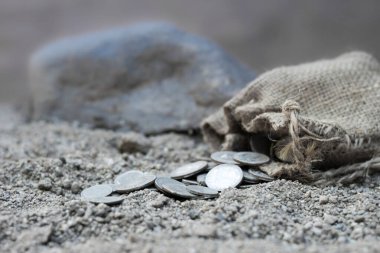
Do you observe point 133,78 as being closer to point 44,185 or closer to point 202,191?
point 44,185

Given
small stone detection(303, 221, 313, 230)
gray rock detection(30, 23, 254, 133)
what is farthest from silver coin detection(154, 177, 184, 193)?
gray rock detection(30, 23, 254, 133)

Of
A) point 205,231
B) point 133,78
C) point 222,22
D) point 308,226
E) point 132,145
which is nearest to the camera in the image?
point 205,231

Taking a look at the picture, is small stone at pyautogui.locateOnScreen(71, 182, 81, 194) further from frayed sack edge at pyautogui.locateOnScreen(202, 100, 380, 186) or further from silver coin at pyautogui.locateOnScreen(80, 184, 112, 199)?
frayed sack edge at pyautogui.locateOnScreen(202, 100, 380, 186)

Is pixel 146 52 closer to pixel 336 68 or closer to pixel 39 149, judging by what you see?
pixel 39 149

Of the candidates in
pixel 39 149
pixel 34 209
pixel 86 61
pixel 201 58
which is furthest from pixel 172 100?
pixel 34 209

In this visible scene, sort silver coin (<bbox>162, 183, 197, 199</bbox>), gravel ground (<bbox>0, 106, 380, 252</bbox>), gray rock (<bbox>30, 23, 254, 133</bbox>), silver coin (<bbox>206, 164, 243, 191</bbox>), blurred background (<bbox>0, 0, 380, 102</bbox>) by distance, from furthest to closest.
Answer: blurred background (<bbox>0, 0, 380, 102</bbox>) < gray rock (<bbox>30, 23, 254, 133</bbox>) < silver coin (<bbox>206, 164, 243, 191</bbox>) < silver coin (<bbox>162, 183, 197, 199</bbox>) < gravel ground (<bbox>0, 106, 380, 252</bbox>)

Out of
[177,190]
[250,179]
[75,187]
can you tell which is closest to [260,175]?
[250,179]
